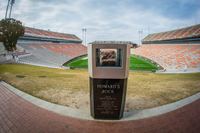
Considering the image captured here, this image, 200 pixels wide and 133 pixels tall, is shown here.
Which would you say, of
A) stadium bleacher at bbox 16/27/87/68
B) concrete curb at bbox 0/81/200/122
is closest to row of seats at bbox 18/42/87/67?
stadium bleacher at bbox 16/27/87/68

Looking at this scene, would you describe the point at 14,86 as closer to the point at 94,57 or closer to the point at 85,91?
the point at 85,91

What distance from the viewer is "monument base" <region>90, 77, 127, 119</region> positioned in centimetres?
675

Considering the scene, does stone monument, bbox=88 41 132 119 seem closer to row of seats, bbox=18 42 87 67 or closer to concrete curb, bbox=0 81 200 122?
concrete curb, bbox=0 81 200 122

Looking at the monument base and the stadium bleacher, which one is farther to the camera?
the stadium bleacher

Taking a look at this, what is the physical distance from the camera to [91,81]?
6.82 meters

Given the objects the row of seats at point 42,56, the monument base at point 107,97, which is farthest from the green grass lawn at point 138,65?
the monument base at point 107,97

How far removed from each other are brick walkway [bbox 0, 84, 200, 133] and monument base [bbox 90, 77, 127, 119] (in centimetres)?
42

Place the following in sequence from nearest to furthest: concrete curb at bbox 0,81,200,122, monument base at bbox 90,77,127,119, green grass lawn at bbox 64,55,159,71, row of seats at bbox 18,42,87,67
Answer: monument base at bbox 90,77,127,119
concrete curb at bbox 0,81,200,122
green grass lawn at bbox 64,55,159,71
row of seats at bbox 18,42,87,67

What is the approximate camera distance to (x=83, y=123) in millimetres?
6684

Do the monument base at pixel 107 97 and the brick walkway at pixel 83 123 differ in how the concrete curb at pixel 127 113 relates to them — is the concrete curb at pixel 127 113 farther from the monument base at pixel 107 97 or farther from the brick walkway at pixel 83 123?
the monument base at pixel 107 97

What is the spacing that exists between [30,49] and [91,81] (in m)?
31.6

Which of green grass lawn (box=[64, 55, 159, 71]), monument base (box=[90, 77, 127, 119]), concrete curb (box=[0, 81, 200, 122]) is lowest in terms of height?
green grass lawn (box=[64, 55, 159, 71])

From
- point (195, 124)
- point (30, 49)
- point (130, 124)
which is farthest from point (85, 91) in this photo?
point (30, 49)

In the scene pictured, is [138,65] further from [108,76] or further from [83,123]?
[83,123]
